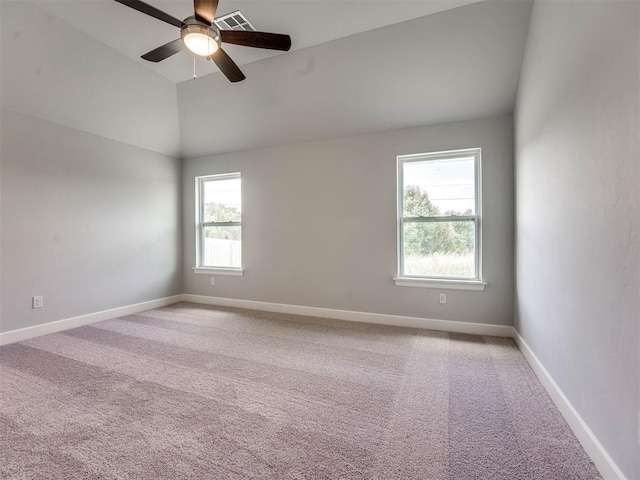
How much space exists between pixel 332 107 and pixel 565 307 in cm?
294

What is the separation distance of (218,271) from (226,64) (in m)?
3.11

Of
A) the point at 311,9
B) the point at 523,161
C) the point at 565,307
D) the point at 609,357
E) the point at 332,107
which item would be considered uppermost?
the point at 311,9

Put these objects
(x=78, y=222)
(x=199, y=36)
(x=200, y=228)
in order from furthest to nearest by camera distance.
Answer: (x=200, y=228)
(x=78, y=222)
(x=199, y=36)

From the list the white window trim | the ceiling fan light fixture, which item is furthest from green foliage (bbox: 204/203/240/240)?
the ceiling fan light fixture

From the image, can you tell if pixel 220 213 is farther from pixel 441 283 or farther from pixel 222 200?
pixel 441 283

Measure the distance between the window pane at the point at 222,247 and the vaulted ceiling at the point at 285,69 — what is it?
1.59m

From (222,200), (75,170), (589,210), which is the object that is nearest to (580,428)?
(589,210)

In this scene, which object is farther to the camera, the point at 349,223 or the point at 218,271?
the point at 218,271

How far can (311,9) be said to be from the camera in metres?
2.44

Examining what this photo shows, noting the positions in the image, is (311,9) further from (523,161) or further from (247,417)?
(247,417)

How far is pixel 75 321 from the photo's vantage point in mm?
3521

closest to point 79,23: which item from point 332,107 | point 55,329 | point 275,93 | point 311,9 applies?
point 275,93

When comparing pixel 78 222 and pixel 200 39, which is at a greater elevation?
pixel 200 39

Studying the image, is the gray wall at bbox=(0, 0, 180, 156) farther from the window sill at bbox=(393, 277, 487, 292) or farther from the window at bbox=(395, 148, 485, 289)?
the window sill at bbox=(393, 277, 487, 292)
